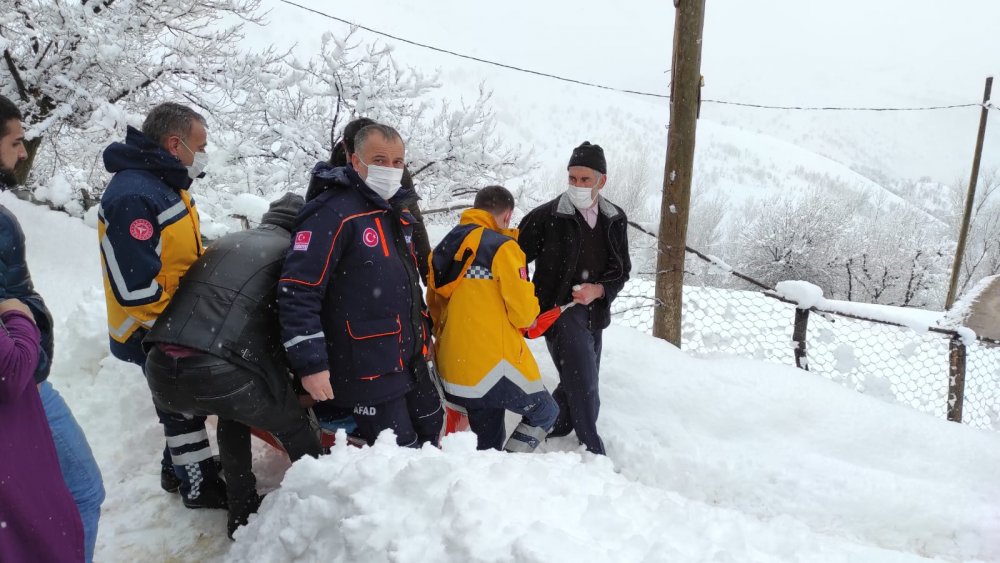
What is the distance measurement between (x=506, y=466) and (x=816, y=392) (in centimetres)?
275

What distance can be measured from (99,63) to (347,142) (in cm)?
954

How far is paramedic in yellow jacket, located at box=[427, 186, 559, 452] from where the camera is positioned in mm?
2695

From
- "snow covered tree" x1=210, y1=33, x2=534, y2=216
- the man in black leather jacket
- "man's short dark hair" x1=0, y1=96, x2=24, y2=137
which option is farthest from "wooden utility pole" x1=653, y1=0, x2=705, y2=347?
"snow covered tree" x1=210, y1=33, x2=534, y2=216

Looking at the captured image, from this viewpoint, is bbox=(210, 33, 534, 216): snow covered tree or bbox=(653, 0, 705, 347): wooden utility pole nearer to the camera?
bbox=(653, 0, 705, 347): wooden utility pole

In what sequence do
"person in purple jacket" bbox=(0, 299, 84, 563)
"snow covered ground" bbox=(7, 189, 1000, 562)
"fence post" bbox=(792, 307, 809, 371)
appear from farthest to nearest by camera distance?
"fence post" bbox=(792, 307, 809, 371), "snow covered ground" bbox=(7, 189, 1000, 562), "person in purple jacket" bbox=(0, 299, 84, 563)

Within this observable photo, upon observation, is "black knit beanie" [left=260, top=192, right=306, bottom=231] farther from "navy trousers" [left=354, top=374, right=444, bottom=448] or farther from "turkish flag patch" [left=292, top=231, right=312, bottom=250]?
"navy trousers" [left=354, top=374, right=444, bottom=448]

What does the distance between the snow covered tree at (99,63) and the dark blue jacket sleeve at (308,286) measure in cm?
845

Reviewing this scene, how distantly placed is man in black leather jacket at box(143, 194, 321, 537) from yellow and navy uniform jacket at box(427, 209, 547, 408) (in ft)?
2.38

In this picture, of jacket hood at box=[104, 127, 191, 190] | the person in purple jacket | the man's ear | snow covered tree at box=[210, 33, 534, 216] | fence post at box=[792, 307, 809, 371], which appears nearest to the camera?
the person in purple jacket

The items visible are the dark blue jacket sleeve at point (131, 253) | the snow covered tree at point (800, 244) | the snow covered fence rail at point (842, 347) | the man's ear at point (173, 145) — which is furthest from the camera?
the snow covered tree at point (800, 244)

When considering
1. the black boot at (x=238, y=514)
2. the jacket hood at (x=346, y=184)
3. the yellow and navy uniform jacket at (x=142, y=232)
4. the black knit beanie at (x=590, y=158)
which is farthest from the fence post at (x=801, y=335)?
the yellow and navy uniform jacket at (x=142, y=232)

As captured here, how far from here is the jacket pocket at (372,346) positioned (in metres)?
2.29

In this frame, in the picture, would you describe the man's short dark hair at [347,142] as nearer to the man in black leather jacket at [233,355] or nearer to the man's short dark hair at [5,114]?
the man in black leather jacket at [233,355]

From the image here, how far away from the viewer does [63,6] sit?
923 centimetres
